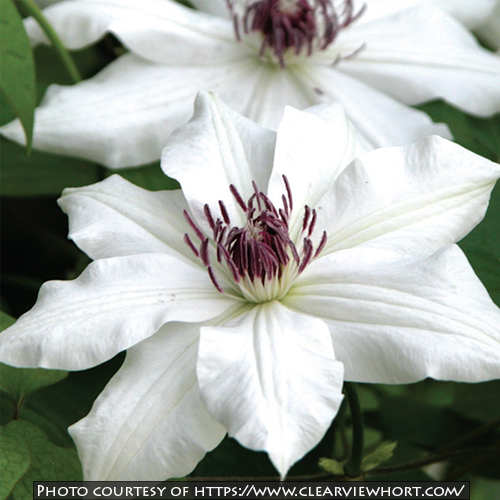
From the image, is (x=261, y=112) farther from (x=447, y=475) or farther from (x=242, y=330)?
(x=447, y=475)

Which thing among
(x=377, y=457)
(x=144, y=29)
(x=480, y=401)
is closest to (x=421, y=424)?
(x=480, y=401)

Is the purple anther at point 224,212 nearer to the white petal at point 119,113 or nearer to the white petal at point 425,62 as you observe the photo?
the white petal at point 119,113

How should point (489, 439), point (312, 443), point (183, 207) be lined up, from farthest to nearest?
point (489, 439), point (183, 207), point (312, 443)

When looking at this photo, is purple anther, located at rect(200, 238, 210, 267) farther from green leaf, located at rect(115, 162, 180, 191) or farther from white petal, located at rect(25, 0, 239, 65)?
white petal, located at rect(25, 0, 239, 65)

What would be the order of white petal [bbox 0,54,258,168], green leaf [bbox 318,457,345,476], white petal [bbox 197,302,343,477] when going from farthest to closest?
white petal [bbox 0,54,258,168], green leaf [bbox 318,457,345,476], white petal [bbox 197,302,343,477]

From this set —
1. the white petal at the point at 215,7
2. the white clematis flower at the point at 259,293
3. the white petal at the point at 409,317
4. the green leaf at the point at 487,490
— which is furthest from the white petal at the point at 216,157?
the green leaf at the point at 487,490

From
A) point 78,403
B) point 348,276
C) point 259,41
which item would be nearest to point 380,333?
point 348,276

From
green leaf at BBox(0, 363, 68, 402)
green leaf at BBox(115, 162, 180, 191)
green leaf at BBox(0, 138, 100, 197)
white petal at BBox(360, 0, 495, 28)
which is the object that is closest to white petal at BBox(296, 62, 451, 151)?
white petal at BBox(360, 0, 495, 28)
